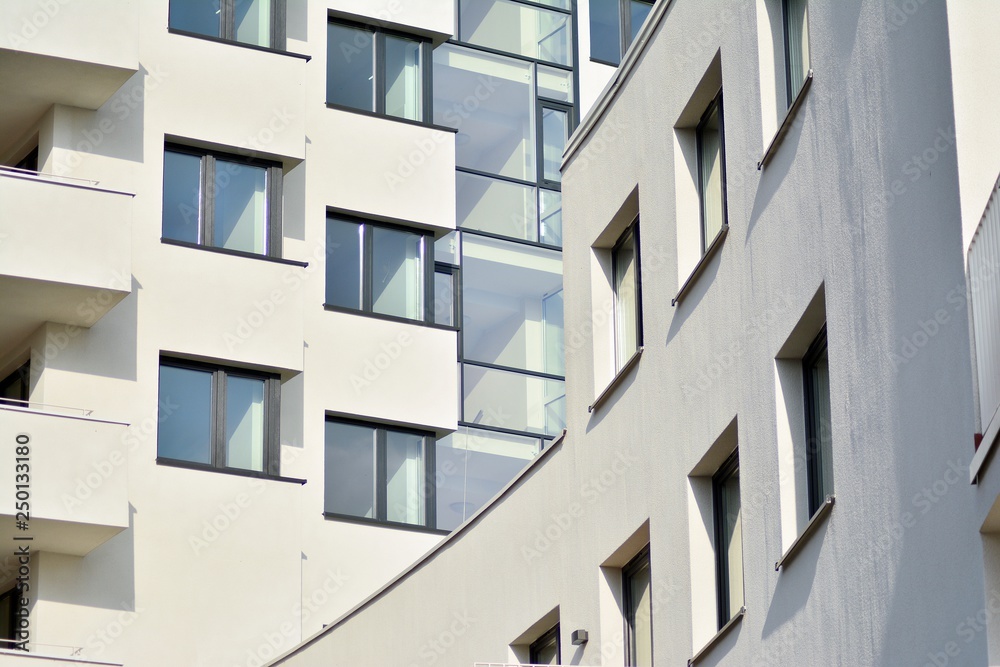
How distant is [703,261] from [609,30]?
22289mm

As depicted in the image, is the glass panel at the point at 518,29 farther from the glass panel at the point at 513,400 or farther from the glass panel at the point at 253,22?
the glass panel at the point at 513,400

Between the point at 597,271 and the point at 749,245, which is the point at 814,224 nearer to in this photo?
the point at 749,245

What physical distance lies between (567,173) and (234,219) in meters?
9.89

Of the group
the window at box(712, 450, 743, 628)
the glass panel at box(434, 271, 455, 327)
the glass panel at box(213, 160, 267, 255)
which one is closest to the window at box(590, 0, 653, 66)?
the glass panel at box(434, 271, 455, 327)

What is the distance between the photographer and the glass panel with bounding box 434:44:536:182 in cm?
3731

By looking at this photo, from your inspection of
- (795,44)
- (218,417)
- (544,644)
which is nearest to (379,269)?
(218,417)

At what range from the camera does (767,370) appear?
52.5 ft

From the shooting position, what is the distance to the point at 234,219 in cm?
3111

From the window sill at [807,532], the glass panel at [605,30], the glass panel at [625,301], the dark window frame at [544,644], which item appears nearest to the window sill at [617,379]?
the glass panel at [625,301]

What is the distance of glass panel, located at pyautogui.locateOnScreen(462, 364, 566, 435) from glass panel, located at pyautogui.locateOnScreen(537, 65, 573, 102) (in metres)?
6.03

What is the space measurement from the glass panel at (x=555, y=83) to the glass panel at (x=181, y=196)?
9992 millimetres

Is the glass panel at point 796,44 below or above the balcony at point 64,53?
below

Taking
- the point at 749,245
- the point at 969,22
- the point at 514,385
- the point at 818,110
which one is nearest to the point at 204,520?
the point at 514,385

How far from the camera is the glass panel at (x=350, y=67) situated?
1325 inches
